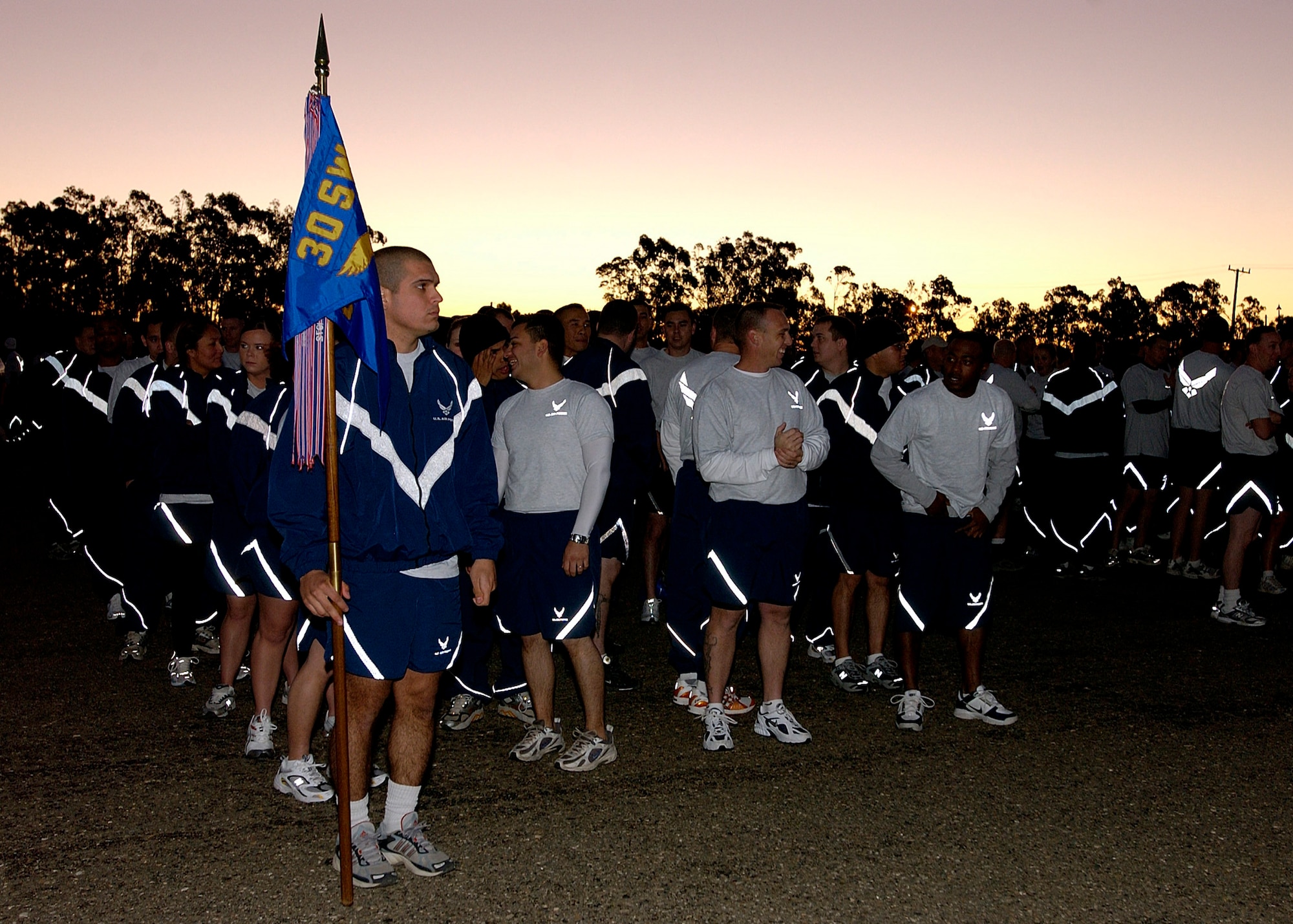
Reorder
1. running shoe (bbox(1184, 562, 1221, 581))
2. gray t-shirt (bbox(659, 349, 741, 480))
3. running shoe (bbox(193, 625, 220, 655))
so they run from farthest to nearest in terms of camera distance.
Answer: running shoe (bbox(1184, 562, 1221, 581))
running shoe (bbox(193, 625, 220, 655))
gray t-shirt (bbox(659, 349, 741, 480))

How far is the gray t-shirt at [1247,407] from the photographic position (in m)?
8.45

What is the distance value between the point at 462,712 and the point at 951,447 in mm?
2931

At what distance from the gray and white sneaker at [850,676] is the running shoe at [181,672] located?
3765 millimetres

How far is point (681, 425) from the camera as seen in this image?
21.0 feet

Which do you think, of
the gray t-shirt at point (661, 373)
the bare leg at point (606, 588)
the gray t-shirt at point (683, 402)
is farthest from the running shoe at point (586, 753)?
the gray t-shirt at point (661, 373)

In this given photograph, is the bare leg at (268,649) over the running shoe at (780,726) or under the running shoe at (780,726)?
over

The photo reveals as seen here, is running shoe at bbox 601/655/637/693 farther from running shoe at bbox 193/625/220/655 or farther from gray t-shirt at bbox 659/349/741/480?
running shoe at bbox 193/625/220/655

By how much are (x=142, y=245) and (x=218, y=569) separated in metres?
61.5

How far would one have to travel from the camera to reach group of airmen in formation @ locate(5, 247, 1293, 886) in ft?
12.4

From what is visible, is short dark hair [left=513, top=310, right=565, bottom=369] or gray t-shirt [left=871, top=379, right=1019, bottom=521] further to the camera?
gray t-shirt [left=871, top=379, right=1019, bottom=521]

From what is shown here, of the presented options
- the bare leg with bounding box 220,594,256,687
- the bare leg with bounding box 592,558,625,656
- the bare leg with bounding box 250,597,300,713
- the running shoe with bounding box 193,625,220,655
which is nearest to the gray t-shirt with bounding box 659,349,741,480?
the bare leg with bounding box 592,558,625,656

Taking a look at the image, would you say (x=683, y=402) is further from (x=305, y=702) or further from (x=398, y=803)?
(x=398, y=803)

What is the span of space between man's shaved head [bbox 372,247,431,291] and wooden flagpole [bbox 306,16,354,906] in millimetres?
265

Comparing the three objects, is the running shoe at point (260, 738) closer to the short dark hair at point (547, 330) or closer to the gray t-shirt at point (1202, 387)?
the short dark hair at point (547, 330)
